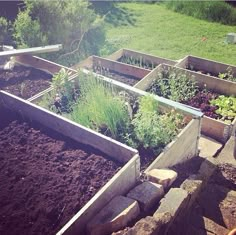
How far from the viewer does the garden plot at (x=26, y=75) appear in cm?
478

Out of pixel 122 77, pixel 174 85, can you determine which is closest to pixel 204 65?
pixel 174 85

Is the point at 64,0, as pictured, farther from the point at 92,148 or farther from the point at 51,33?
the point at 92,148

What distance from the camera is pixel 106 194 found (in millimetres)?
3010

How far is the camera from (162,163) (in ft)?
11.6

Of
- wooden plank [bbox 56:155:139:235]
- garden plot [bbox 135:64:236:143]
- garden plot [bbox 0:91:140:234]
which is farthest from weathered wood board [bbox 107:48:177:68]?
wooden plank [bbox 56:155:139:235]

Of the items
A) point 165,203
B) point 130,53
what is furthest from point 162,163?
point 130,53

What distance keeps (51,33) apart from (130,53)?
4.79 feet

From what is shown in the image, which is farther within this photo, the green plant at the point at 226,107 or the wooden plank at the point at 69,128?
the green plant at the point at 226,107

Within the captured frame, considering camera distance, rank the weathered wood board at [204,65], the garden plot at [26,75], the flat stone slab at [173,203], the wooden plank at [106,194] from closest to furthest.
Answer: the wooden plank at [106,194], the flat stone slab at [173,203], the garden plot at [26,75], the weathered wood board at [204,65]

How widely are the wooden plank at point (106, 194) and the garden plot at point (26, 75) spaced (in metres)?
2.07

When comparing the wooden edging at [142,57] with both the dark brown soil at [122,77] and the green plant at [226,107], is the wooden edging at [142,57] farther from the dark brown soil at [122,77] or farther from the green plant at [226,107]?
the green plant at [226,107]

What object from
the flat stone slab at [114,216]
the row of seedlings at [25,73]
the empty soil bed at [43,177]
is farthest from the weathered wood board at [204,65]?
the flat stone slab at [114,216]

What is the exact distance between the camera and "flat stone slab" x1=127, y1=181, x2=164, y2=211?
3.05 m

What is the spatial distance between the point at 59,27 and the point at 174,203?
4096 millimetres
